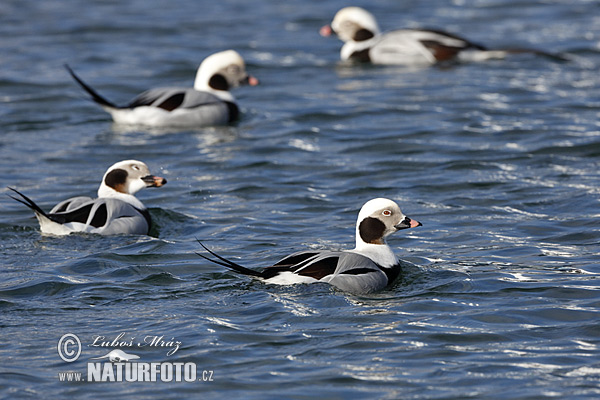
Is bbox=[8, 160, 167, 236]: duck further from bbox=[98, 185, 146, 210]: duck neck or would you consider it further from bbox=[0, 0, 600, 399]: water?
bbox=[0, 0, 600, 399]: water

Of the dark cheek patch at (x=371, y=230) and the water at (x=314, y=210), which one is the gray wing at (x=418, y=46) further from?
the dark cheek patch at (x=371, y=230)

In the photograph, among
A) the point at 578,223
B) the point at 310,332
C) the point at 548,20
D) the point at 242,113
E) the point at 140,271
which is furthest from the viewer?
the point at 548,20

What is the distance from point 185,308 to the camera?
6.80 metres

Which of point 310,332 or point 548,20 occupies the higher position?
point 548,20

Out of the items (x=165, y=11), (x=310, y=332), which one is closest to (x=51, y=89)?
(x=165, y=11)

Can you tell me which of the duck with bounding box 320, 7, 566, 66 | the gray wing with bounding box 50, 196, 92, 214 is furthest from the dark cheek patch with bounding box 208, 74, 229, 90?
the gray wing with bounding box 50, 196, 92, 214

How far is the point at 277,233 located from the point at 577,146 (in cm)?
401

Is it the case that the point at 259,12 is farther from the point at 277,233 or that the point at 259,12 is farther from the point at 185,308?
the point at 185,308

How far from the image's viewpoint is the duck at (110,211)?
836 centimetres

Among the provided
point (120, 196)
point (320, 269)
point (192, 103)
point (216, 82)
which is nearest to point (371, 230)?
point (320, 269)

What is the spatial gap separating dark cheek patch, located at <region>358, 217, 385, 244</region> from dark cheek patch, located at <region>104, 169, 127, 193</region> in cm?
241

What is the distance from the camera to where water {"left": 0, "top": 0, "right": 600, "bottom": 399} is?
602cm

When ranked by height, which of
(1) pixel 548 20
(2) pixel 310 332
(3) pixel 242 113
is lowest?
(2) pixel 310 332

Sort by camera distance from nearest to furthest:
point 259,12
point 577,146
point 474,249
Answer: point 474,249, point 577,146, point 259,12
